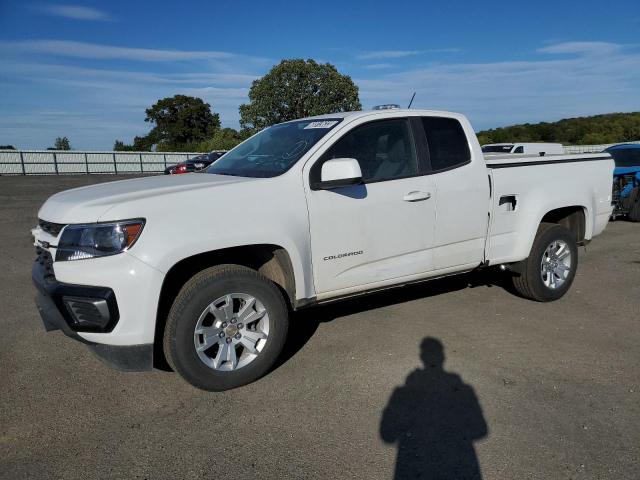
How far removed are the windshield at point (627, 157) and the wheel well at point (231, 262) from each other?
35.5 ft

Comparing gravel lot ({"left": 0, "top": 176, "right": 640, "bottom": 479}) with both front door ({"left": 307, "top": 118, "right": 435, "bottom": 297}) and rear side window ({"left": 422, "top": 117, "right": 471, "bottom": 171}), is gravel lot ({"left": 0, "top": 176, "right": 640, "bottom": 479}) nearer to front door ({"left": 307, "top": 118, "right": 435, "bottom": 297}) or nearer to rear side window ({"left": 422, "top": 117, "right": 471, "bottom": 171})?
front door ({"left": 307, "top": 118, "right": 435, "bottom": 297})

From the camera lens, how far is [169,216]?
3.15 metres

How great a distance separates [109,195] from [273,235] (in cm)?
114

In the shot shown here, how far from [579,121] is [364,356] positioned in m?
63.3

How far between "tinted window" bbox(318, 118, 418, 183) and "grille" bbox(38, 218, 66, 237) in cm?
187

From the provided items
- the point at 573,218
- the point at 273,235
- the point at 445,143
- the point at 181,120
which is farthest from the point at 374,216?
the point at 181,120

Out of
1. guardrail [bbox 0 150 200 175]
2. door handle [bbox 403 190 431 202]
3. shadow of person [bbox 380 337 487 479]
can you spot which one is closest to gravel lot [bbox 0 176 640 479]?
shadow of person [bbox 380 337 487 479]

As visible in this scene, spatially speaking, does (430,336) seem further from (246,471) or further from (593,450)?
(246,471)

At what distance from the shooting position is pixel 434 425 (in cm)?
302

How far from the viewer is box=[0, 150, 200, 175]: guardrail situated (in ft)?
106

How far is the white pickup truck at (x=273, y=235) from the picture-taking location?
10.1ft

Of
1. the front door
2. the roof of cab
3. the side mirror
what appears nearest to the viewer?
the side mirror

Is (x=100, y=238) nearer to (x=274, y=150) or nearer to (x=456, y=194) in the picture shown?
(x=274, y=150)

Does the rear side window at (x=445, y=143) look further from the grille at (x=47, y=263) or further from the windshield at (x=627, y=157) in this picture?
the windshield at (x=627, y=157)
